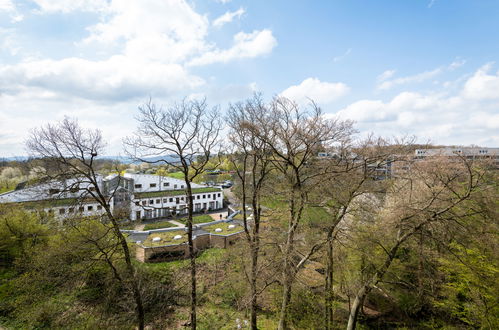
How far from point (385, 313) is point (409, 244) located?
5899 mm

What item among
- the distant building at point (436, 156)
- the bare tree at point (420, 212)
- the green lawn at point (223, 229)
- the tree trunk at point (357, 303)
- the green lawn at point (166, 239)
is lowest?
the green lawn at point (223, 229)

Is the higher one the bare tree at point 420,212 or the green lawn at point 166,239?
the bare tree at point 420,212

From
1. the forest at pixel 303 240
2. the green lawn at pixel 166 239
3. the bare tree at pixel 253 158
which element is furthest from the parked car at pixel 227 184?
the bare tree at pixel 253 158

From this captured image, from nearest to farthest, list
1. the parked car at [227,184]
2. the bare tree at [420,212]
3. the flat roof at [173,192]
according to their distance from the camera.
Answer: the bare tree at [420,212] → the flat roof at [173,192] → the parked car at [227,184]

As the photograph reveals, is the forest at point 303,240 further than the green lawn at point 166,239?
No

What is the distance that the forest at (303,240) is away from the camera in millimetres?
7727

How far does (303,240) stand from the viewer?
344 inches

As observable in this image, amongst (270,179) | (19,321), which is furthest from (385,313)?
(19,321)

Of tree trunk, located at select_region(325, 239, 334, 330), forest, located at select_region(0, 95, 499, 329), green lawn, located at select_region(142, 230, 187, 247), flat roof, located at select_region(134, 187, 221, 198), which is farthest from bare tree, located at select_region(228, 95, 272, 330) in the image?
flat roof, located at select_region(134, 187, 221, 198)

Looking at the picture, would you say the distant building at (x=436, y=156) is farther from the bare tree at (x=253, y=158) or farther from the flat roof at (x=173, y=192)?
the flat roof at (x=173, y=192)

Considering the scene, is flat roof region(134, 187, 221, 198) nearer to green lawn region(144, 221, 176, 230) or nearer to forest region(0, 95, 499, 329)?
green lawn region(144, 221, 176, 230)

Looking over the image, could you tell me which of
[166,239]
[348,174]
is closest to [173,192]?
[166,239]

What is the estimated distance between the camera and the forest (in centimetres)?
773

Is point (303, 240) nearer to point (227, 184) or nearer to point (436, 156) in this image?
point (436, 156)
